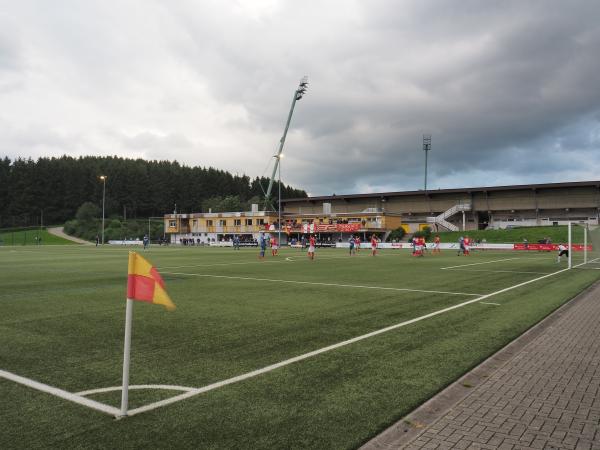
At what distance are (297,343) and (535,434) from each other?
12.8 ft

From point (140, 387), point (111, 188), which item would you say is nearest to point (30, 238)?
point (111, 188)

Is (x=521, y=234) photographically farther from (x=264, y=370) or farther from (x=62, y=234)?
(x=62, y=234)

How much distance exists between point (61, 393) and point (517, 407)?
5.03m

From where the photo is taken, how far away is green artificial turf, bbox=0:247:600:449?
3.93m

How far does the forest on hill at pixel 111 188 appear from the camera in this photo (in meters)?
125

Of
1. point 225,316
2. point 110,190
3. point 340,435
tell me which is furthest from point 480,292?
point 110,190

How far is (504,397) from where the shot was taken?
16.0 feet

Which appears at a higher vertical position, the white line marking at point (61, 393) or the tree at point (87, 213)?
the tree at point (87, 213)

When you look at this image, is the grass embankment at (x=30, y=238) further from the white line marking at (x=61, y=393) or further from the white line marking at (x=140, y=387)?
the white line marking at (x=140, y=387)

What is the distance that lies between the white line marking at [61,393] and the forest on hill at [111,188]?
11922 cm

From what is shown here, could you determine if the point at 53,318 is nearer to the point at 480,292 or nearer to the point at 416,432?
the point at 416,432

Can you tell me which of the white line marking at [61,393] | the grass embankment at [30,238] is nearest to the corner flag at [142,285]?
the white line marking at [61,393]

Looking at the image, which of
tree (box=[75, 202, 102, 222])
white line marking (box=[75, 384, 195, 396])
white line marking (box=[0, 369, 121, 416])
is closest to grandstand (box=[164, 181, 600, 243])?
tree (box=[75, 202, 102, 222])

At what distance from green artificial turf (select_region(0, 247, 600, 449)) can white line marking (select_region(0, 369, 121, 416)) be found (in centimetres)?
9
